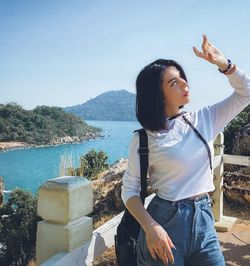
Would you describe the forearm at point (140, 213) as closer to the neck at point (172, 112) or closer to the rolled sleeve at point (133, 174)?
the rolled sleeve at point (133, 174)

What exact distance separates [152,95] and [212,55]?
26 cm

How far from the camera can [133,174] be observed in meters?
1.35

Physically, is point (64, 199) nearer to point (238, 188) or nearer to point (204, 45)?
point (204, 45)

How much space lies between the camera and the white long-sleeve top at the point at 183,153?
1.28 metres

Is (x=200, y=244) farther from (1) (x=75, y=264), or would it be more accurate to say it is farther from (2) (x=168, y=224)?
(1) (x=75, y=264)

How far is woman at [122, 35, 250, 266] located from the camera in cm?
125

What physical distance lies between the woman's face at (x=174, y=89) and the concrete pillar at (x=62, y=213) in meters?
0.68

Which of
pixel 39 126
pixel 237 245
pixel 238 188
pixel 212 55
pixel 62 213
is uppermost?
pixel 212 55

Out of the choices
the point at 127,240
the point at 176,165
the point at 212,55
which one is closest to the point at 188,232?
the point at 176,165

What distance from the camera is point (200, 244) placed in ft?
4.15

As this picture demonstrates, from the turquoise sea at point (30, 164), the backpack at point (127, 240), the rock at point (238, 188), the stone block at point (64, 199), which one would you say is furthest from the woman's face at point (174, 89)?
the turquoise sea at point (30, 164)

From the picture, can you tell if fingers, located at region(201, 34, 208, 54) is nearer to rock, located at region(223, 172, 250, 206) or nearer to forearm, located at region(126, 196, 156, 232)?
forearm, located at region(126, 196, 156, 232)

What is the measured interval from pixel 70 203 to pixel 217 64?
0.95m

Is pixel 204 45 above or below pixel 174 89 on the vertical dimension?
above
